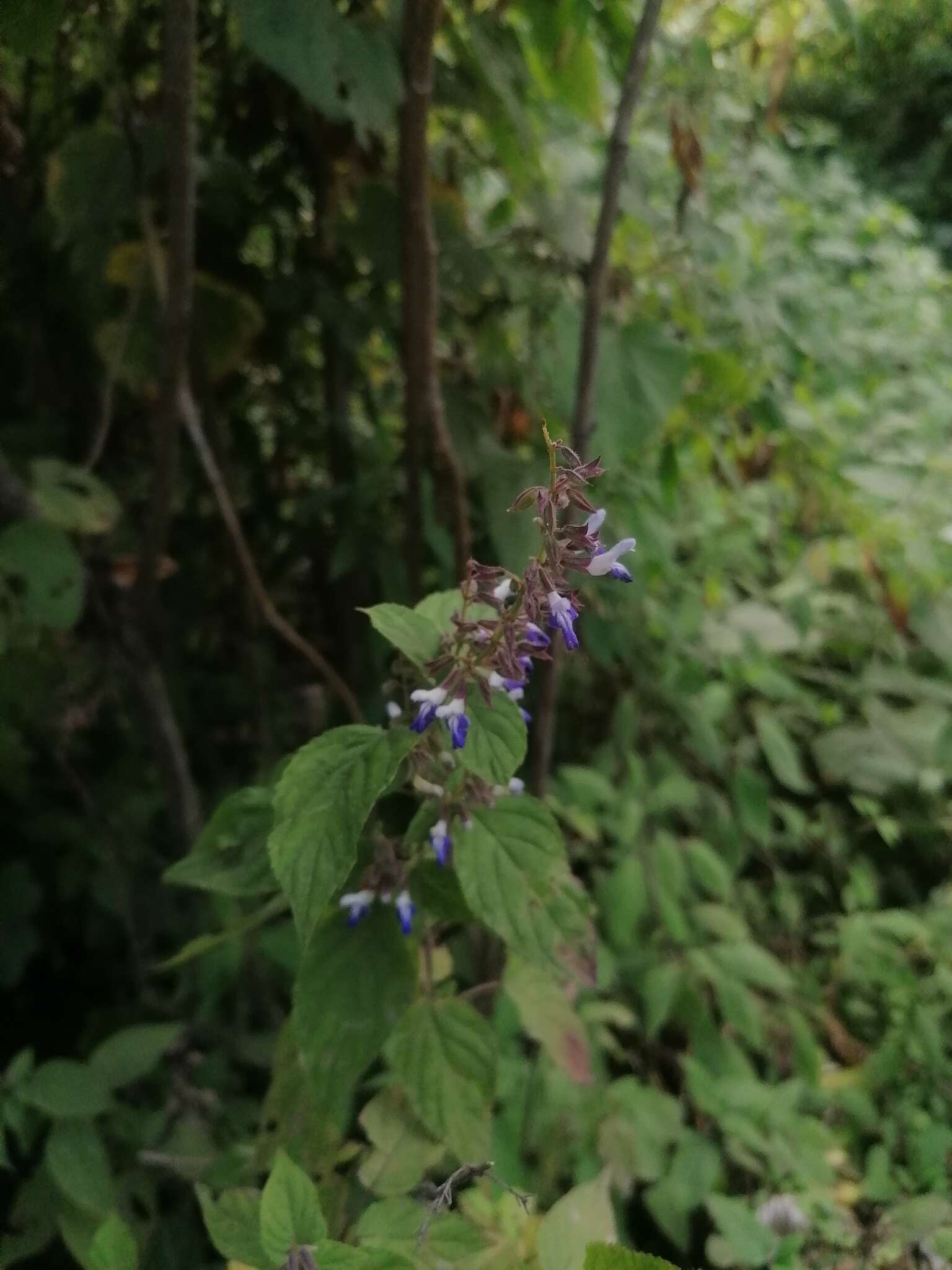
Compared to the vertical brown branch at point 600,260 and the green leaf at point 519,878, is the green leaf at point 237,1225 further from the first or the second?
the vertical brown branch at point 600,260

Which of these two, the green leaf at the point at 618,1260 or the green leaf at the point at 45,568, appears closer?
the green leaf at the point at 618,1260

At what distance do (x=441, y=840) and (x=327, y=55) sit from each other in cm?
53

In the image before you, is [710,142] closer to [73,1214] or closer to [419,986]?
[419,986]

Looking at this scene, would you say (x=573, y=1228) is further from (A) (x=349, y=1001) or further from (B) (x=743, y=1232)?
(B) (x=743, y=1232)

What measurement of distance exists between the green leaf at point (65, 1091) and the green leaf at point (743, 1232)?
0.56 meters

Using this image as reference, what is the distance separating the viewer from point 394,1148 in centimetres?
52

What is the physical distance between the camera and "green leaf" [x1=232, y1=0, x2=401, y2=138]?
1.85 feet

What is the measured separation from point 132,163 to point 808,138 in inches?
85.1

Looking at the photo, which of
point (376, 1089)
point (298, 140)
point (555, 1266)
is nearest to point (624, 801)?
point (376, 1089)

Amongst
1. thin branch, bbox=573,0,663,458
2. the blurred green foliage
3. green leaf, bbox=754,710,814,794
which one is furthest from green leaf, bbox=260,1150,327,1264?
green leaf, bbox=754,710,814,794

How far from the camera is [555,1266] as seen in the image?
1.40ft

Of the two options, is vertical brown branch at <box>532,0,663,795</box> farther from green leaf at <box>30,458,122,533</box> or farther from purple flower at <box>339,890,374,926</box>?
green leaf at <box>30,458,122,533</box>

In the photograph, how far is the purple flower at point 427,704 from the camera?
421 millimetres

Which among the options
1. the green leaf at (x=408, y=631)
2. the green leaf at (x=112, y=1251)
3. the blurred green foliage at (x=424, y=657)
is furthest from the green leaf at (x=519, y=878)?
the green leaf at (x=112, y=1251)
